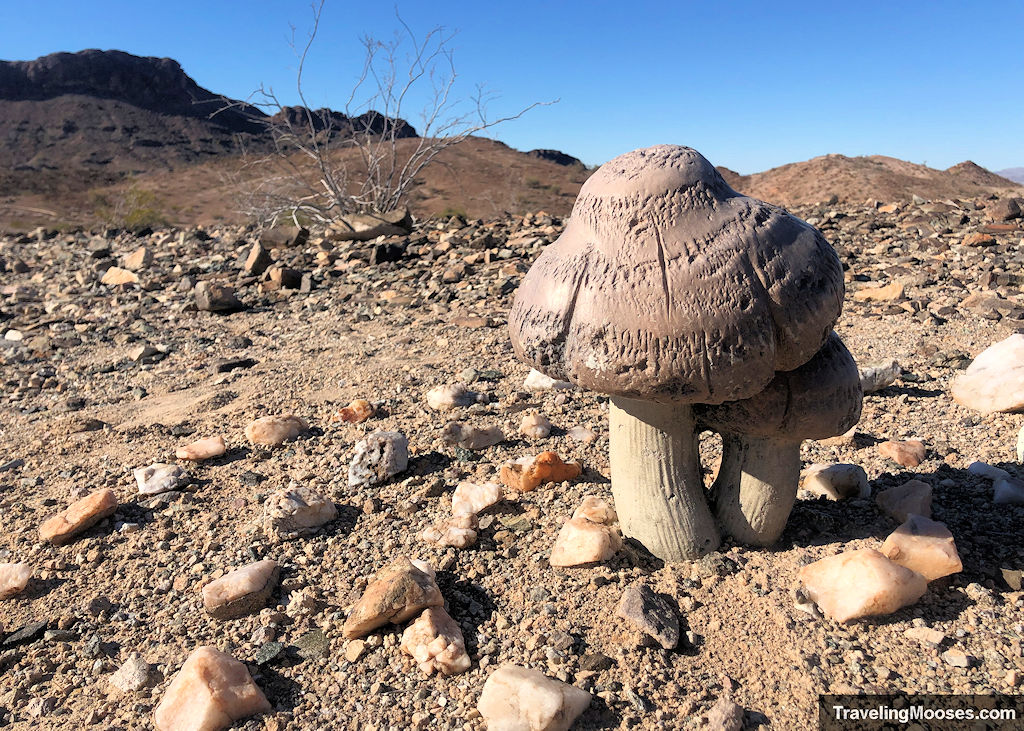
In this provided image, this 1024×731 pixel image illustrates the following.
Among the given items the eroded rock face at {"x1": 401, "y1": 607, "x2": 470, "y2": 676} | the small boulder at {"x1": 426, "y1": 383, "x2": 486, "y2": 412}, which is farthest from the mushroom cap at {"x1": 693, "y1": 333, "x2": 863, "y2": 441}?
the small boulder at {"x1": 426, "y1": 383, "x2": 486, "y2": 412}

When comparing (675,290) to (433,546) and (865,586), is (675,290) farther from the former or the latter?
(433,546)

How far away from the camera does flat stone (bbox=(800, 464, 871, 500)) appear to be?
3.04 m

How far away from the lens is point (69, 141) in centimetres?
4772

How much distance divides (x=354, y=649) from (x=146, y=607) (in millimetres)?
987

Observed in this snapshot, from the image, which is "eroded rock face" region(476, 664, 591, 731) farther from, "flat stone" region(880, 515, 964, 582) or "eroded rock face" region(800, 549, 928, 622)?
"flat stone" region(880, 515, 964, 582)

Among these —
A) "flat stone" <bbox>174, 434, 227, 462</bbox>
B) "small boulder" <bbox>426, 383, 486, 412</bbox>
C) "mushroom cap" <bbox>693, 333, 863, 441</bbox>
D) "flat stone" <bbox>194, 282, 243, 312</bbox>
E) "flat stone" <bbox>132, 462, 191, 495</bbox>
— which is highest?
"mushroom cap" <bbox>693, 333, 863, 441</bbox>

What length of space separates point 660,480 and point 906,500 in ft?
A: 3.70

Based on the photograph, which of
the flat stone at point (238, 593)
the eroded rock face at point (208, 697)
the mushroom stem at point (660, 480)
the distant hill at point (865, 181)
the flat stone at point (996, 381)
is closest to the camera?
the eroded rock face at point (208, 697)

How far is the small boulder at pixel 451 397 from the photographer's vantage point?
4.32m

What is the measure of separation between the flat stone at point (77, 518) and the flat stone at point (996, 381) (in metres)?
4.59

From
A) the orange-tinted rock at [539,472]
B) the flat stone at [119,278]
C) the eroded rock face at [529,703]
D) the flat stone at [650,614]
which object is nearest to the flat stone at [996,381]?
the orange-tinted rock at [539,472]

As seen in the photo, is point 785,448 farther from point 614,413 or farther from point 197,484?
point 197,484

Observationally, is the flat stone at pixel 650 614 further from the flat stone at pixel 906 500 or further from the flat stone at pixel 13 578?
the flat stone at pixel 13 578

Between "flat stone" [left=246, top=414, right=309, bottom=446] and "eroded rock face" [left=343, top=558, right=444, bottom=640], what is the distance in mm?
1762
